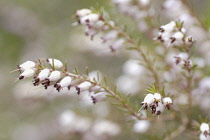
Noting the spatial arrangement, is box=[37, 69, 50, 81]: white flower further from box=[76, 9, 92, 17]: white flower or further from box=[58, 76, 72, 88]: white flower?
box=[76, 9, 92, 17]: white flower

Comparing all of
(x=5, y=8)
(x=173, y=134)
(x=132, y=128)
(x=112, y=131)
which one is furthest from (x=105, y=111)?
(x=5, y=8)

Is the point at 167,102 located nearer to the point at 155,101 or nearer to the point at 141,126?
the point at 155,101

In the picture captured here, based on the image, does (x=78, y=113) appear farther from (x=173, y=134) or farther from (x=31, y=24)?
(x=31, y=24)

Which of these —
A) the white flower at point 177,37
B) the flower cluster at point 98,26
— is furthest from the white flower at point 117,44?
the white flower at point 177,37

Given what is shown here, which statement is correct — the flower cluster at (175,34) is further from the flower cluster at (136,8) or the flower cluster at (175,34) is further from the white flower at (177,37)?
the flower cluster at (136,8)

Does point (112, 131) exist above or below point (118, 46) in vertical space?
below

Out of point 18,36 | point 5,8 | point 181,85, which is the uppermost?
point 5,8

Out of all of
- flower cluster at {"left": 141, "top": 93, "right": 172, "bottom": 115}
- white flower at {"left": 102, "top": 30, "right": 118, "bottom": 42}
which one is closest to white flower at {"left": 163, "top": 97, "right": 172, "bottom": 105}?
flower cluster at {"left": 141, "top": 93, "right": 172, "bottom": 115}
